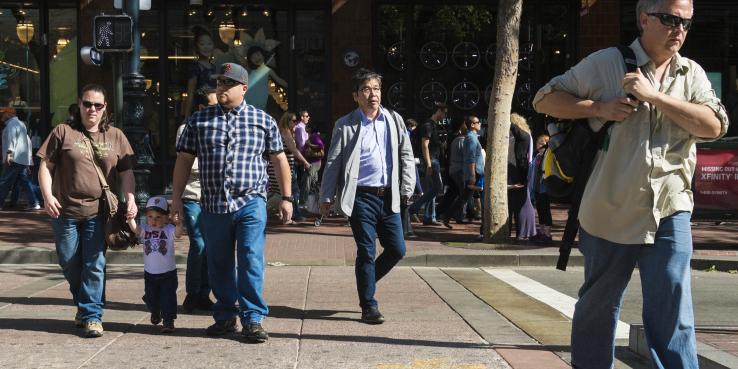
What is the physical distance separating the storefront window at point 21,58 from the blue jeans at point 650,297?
1707 centimetres

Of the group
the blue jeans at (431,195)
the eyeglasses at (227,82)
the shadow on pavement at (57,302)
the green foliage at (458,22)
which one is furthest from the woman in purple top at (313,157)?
the eyeglasses at (227,82)

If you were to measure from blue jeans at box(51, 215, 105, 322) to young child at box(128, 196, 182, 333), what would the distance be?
0.91 feet

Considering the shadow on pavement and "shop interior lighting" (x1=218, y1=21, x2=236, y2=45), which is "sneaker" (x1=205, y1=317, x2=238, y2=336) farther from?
"shop interior lighting" (x1=218, y1=21, x2=236, y2=45)

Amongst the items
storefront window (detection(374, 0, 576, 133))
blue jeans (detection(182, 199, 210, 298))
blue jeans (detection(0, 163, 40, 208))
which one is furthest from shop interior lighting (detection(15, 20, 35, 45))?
blue jeans (detection(182, 199, 210, 298))

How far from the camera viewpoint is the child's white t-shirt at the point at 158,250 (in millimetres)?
7055

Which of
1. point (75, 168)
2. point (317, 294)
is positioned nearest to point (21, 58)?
point (317, 294)

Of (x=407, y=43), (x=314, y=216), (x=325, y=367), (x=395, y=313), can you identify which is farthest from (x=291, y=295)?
(x=407, y=43)

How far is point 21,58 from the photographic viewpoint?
1966 cm

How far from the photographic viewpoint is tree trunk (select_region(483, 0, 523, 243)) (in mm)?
12898

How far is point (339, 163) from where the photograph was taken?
757 cm

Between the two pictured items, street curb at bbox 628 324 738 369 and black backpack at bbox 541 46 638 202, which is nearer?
black backpack at bbox 541 46 638 202

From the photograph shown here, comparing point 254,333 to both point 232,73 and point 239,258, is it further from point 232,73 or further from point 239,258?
point 232,73

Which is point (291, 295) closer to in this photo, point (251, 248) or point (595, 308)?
point (251, 248)

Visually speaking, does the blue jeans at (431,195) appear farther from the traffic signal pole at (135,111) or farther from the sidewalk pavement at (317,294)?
the traffic signal pole at (135,111)
